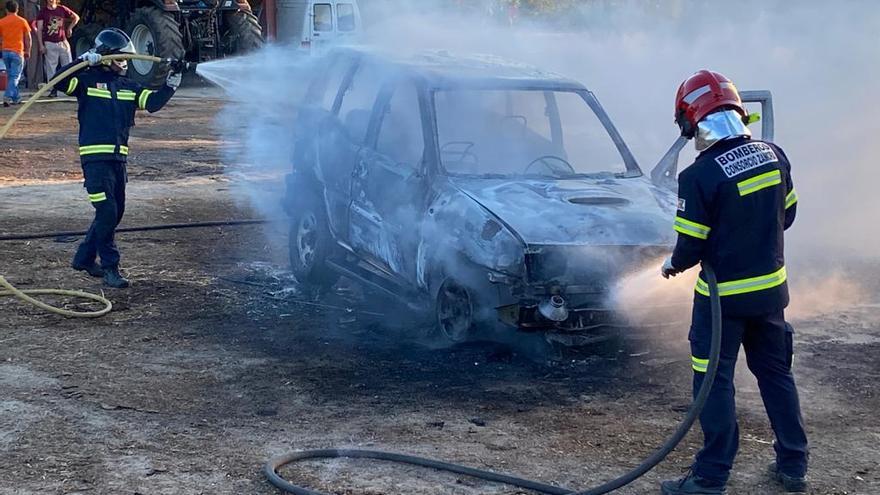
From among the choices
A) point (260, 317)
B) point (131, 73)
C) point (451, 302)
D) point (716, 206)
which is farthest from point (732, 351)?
point (131, 73)

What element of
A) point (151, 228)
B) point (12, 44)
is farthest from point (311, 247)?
point (12, 44)

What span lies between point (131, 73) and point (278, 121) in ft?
39.6

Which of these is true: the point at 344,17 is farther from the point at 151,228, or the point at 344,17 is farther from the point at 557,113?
the point at 557,113

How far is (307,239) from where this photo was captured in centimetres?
859

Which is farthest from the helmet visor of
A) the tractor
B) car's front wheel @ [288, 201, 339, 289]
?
the tractor

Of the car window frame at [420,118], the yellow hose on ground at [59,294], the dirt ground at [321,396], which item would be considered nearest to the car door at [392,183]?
the car window frame at [420,118]

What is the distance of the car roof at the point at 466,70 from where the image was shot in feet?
24.7

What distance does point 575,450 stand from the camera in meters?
5.40

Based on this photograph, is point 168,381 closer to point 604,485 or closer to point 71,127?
point 604,485

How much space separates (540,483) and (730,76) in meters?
10.3

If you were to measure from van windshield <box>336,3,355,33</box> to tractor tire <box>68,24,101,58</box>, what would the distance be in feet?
16.5

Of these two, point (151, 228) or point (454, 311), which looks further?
point (151, 228)

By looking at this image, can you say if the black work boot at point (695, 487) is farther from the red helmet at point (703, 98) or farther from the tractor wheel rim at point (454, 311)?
the tractor wheel rim at point (454, 311)

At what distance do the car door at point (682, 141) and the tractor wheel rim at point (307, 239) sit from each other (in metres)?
2.62
